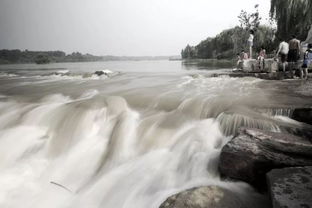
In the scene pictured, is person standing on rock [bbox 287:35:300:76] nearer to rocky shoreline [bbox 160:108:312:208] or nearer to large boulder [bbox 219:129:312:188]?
rocky shoreline [bbox 160:108:312:208]

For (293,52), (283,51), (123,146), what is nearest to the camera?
(123,146)

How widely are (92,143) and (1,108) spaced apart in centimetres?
481

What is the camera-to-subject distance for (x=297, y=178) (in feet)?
12.0

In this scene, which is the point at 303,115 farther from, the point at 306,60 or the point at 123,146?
the point at 306,60

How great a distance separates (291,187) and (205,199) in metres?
1.13

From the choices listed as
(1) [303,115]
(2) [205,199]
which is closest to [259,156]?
(2) [205,199]

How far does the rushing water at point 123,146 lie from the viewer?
5238mm

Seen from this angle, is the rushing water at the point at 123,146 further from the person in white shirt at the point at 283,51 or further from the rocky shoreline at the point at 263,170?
the person in white shirt at the point at 283,51

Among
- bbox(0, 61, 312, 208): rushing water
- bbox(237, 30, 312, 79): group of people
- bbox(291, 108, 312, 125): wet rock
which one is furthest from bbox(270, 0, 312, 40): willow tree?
bbox(291, 108, 312, 125): wet rock

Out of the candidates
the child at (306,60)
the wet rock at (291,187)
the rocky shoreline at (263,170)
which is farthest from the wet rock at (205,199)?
the child at (306,60)

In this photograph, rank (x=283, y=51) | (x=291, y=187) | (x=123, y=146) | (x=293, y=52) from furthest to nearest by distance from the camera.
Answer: (x=283, y=51), (x=293, y=52), (x=123, y=146), (x=291, y=187)

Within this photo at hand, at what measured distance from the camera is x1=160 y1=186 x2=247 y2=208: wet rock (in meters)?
3.71

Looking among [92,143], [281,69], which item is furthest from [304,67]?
[92,143]

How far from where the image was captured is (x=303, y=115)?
615cm
